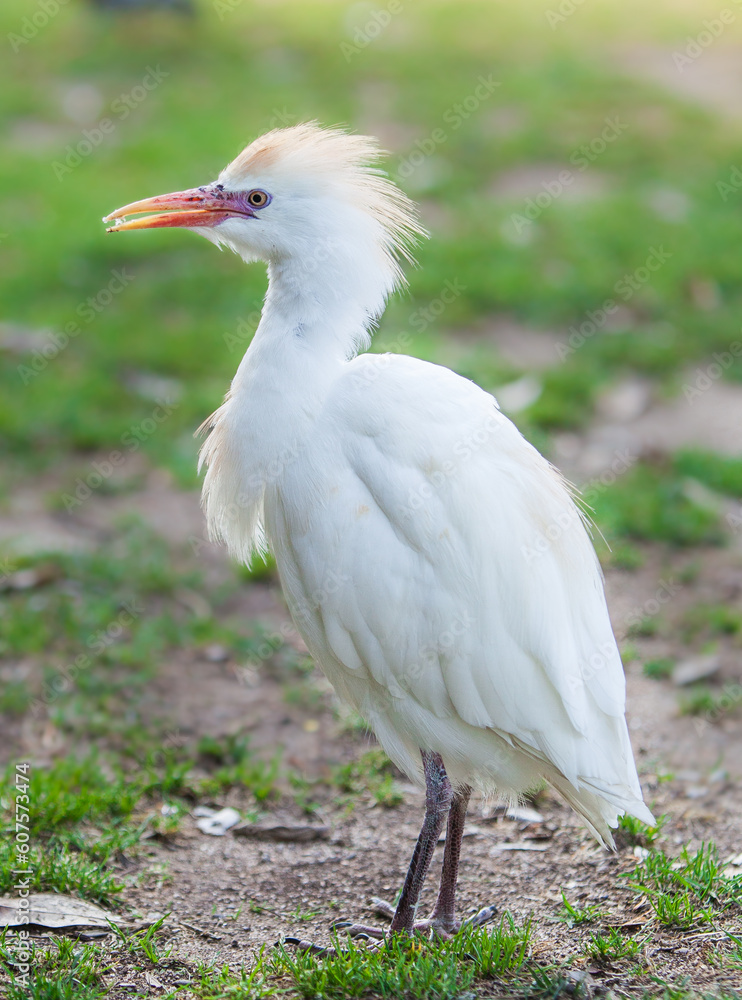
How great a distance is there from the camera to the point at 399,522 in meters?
2.72

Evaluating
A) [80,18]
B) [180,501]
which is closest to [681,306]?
[180,501]

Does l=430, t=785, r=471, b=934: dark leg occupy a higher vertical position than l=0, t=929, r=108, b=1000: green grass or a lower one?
higher

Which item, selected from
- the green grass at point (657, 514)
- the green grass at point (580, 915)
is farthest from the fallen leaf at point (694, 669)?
the green grass at point (580, 915)

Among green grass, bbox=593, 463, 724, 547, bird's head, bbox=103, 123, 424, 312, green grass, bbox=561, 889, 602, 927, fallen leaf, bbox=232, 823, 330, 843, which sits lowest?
green grass, bbox=561, 889, 602, 927

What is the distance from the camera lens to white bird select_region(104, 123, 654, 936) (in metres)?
2.74

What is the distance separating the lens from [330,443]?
2.78 meters

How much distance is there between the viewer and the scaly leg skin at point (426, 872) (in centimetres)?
292

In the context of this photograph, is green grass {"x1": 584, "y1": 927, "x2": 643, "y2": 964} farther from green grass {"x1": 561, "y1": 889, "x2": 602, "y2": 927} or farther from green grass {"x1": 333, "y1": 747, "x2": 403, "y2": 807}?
green grass {"x1": 333, "y1": 747, "x2": 403, "y2": 807}

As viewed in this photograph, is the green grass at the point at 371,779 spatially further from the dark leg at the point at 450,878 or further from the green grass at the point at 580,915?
the green grass at the point at 580,915

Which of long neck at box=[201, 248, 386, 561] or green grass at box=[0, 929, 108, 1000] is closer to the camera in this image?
green grass at box=[0, 929, 108, 1000]

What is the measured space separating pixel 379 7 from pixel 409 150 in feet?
15.3

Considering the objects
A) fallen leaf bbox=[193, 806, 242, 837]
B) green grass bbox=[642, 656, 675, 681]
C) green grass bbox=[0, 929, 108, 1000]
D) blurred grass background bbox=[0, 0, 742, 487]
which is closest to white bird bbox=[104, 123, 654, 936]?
fallen leaf bbox=[193, 806, 242, 837]

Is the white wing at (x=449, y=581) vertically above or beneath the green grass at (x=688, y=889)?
above

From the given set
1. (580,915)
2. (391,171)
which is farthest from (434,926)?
(391,171)
